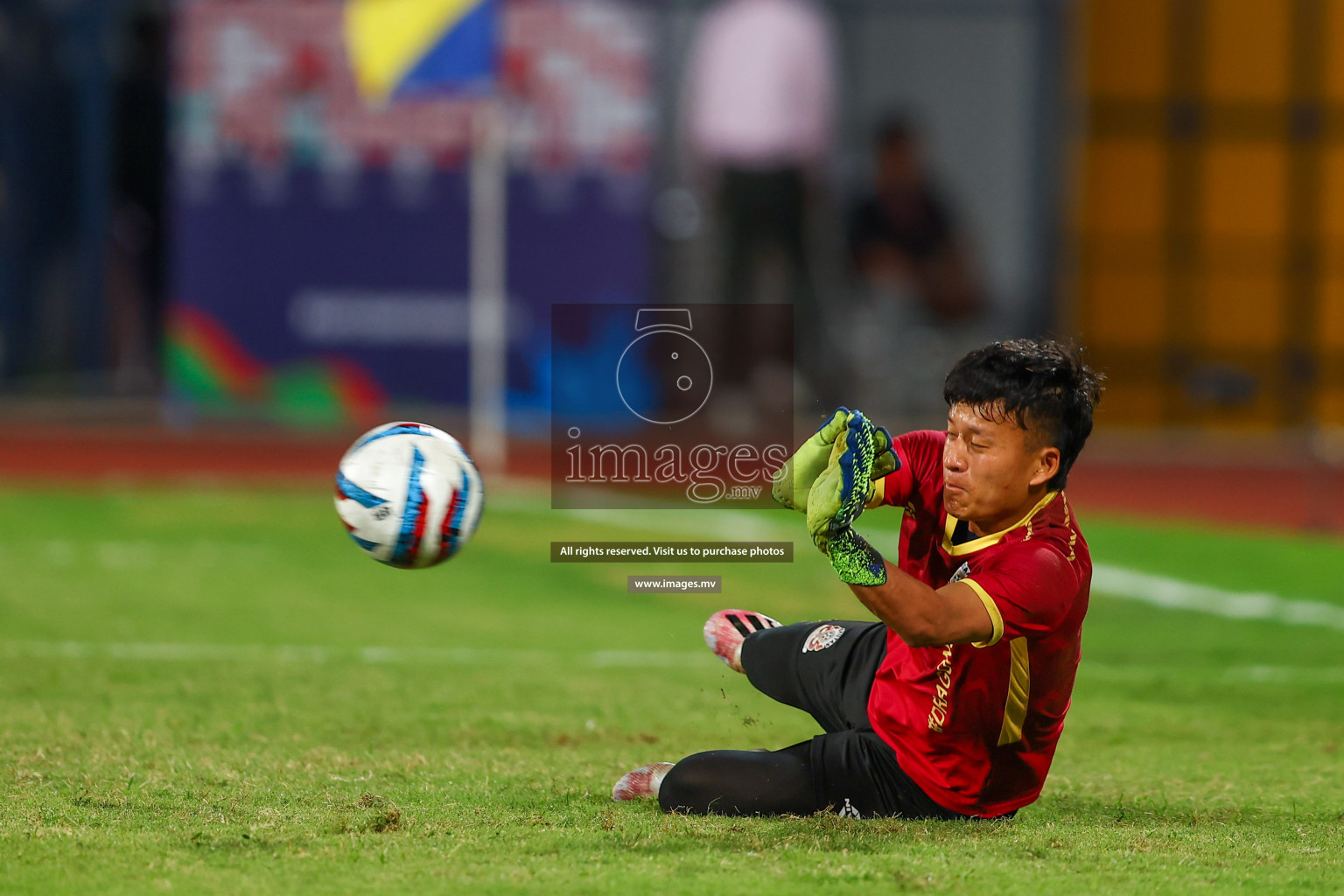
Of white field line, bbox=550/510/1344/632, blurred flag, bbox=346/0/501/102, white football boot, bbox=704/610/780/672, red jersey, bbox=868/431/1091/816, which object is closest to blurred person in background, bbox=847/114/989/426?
blurred flag, bbox=346/0/501/102

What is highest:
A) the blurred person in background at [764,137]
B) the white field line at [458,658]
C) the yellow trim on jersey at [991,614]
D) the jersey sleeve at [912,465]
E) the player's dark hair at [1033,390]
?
the blurred person in background at [764,137]

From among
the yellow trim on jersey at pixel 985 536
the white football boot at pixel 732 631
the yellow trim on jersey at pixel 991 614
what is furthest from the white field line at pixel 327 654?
the yellow trim on jersey at pixel 991 614

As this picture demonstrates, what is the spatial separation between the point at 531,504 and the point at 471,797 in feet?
25.9

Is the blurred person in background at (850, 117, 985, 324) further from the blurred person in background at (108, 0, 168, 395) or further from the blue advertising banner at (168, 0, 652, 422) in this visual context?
the blurred person in background at (108, 0, 168, 395)

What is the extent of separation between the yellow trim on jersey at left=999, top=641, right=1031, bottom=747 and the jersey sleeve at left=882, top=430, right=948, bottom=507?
48 centimetres

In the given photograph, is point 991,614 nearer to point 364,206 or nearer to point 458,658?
point 458,658

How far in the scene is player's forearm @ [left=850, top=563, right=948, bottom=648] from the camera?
12.9 feet

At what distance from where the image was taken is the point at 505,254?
631 inches

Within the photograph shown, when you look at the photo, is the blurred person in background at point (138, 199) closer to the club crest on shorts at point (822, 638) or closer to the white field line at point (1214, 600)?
the white field line at point (1214, 600)

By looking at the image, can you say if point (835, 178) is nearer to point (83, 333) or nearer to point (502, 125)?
point (502, 125)

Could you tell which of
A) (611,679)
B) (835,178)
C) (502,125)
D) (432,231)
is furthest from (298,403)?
(611,679)

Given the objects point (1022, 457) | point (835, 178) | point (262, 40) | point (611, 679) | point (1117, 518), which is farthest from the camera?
point (835, 178)

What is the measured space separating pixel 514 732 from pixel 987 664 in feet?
6.77

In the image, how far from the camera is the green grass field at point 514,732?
13.1ft
